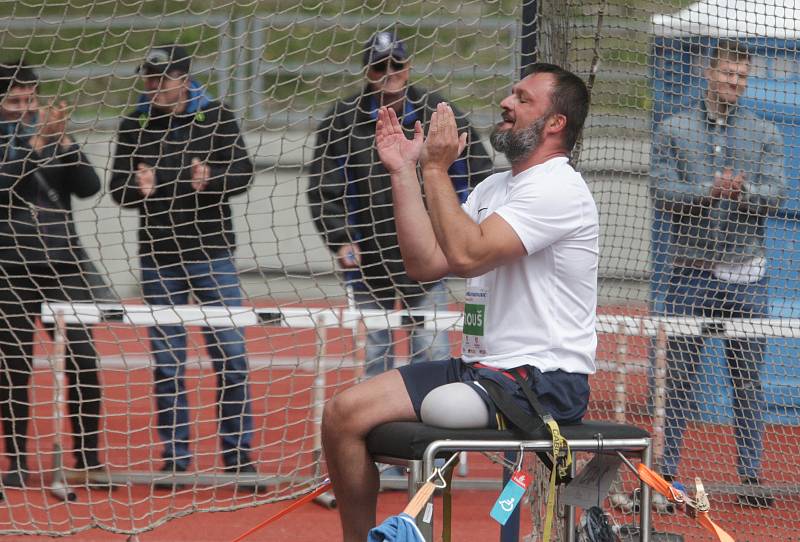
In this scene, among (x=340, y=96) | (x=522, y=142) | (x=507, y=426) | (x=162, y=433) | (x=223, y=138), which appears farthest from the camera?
(x=162, y=433)

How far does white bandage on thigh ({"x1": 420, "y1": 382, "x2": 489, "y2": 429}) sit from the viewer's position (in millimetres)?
3127

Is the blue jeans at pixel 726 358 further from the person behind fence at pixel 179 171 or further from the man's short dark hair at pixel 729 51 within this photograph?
the person behind fence at pixel 179 171

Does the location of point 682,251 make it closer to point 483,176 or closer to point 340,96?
point 483,176

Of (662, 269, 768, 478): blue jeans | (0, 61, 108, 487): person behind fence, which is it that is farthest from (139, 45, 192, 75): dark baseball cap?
(662, 269, 768, 478): blue jeans

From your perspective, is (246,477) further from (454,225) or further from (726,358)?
(726,358)

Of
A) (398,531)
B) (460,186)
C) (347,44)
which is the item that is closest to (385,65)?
(347,44)

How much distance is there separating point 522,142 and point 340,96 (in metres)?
1.61

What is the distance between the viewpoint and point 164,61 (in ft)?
15.3

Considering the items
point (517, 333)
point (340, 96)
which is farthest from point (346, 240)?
point (517, 333)

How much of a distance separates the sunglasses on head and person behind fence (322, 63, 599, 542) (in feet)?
3.80

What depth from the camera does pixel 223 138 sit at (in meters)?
4.64

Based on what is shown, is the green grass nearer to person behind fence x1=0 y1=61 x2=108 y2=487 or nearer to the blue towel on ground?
person behind fence x1=0 y1=61 x2=108 y2=487

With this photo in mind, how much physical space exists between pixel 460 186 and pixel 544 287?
5.49 feet

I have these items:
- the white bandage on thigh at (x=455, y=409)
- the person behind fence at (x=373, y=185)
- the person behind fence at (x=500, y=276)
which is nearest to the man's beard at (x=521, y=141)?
the person behind fence at (x=500, y=276)
